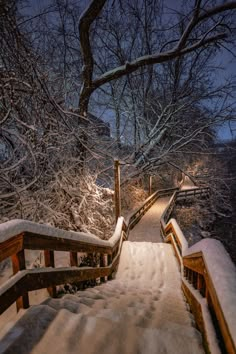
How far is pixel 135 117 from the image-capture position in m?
15.1

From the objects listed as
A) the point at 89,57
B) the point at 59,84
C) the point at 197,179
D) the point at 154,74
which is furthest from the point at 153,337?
the point at 154,74

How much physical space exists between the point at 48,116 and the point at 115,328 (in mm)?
4954

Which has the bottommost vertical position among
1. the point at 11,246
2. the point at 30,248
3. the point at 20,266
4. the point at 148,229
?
the point at 148,229

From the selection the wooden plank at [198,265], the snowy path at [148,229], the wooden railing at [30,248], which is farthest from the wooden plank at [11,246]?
the snowy path at [148,229]

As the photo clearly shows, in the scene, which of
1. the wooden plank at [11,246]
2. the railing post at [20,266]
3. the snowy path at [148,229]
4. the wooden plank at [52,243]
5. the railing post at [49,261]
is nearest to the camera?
the wooden plank at [11,246]

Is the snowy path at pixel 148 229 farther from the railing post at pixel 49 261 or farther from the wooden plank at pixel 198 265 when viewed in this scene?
the railing post at pixel 49 261

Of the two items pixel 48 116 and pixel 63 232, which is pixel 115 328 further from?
pixel 48 116

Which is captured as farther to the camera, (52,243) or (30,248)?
(52,243)

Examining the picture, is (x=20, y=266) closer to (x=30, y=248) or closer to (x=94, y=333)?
(x=30, y=248)

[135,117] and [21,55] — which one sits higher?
[135,117]

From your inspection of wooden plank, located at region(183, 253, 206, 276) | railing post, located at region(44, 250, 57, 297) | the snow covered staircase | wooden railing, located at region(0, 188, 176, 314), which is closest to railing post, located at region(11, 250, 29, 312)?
wooden railing, located at region(0, 188, 176, 314)

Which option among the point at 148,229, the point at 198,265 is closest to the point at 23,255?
the point at 198,265

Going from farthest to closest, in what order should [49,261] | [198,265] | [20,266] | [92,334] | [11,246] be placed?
[49,261] < [198,265] < [20,266] < [11,246] < [92,334]

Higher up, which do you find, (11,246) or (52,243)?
(11,246)
